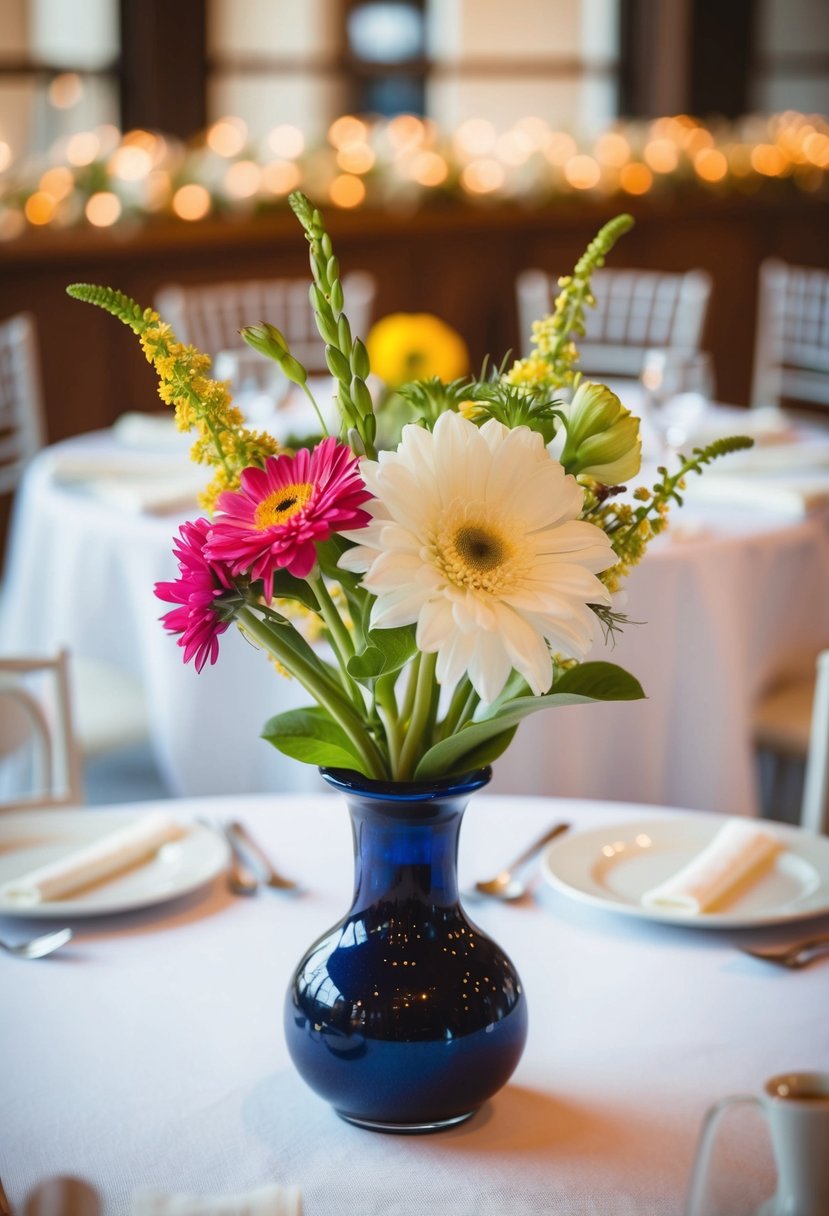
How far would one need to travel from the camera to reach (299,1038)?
0.92 meters

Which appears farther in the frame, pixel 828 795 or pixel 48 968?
pixel 828 795

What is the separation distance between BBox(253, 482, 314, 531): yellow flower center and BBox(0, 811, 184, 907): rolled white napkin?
0.55 meters

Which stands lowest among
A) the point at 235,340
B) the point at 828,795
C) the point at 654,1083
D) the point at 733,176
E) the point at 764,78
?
the point at 828,795

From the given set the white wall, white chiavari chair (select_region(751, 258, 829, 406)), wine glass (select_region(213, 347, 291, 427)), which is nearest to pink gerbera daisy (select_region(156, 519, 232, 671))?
wine glass (select_region(213, 347, 291, 427))

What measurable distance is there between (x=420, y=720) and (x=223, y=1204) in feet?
0.95

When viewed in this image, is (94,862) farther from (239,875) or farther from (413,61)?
(413,61)

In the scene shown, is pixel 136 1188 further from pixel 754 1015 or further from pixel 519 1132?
pixel 754 1015

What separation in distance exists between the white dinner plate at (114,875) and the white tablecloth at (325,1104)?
0.02 meters

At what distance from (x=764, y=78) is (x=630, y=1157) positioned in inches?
302

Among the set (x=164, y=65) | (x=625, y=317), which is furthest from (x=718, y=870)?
(x=164, y=65)

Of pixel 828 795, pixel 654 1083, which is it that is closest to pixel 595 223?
pixel 828 795

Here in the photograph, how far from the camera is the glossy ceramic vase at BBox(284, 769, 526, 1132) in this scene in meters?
0.89

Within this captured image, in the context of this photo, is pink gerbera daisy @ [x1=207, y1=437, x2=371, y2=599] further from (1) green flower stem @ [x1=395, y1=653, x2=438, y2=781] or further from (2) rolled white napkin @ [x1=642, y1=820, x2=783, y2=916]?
(2) rolled white napkin @ [x1=642, y1=820, x2=783, y2=916]

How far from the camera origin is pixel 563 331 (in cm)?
95
